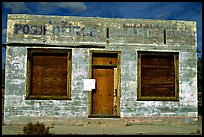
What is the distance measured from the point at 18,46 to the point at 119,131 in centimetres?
515

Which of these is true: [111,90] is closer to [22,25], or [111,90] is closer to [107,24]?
[107,24]

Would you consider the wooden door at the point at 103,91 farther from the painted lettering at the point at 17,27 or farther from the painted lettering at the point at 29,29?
the painted lettering at the point at 17,27

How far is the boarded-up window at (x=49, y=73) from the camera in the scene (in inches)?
437

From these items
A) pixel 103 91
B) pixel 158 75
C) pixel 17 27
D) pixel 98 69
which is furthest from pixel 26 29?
pixel 158 75

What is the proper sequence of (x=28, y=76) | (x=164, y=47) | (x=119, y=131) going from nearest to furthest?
(x=119, y=131), (x=28, y=76), (x=164, y=47)

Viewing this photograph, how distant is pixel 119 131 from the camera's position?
972 cm

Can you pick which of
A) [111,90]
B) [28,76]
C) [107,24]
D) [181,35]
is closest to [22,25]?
[28,76]

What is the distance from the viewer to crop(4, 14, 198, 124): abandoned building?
11.0 m

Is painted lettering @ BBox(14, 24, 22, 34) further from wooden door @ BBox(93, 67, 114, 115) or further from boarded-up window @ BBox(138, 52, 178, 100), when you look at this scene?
Answer: boarded-up window @ BBox(138, 52, 178, 100)

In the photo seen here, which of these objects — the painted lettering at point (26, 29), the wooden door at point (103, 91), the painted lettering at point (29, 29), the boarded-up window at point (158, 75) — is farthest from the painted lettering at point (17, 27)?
the boarded-up window at point (158, 75)

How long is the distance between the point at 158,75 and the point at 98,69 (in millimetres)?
2514

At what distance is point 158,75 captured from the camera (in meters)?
11.7

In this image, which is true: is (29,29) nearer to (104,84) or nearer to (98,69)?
(98,69)

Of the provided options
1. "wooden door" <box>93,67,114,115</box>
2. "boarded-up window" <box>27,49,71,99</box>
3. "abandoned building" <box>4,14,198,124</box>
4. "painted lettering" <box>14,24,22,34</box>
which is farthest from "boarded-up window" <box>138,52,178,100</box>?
"painted lettering" <box>14,24,22,34</box>
